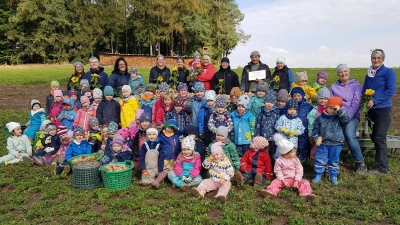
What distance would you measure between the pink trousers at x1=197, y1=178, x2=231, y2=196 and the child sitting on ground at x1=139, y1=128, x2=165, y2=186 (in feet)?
3.33

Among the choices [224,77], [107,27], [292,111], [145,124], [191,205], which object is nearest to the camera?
[191,205]

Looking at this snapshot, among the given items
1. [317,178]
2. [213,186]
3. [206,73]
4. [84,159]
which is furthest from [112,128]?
[317,178]

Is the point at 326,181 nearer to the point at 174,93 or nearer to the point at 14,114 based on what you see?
the point at 174,93

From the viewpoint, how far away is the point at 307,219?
4.60m

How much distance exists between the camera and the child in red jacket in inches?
235

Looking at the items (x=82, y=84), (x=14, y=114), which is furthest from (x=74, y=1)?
(x=82, y=84)

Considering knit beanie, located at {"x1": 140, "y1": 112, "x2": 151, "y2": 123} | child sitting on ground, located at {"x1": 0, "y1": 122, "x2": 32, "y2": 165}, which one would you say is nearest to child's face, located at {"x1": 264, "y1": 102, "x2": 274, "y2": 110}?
knit beanie, located at {"x1": 140, "y1": 112, "x2": 151, "y2": 123}

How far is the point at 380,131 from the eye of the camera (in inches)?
245

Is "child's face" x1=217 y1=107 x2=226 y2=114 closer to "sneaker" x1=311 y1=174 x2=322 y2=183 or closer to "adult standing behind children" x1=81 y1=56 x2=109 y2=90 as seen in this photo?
"sneaker" x1=311 y1=174 x2=322 y2=183

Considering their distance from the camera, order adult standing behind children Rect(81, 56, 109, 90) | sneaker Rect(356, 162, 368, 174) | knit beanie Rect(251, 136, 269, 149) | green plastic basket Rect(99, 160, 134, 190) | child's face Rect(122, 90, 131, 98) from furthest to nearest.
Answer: adult standing behind children Rect(81, 56, 109, 90) → child's face Rect(122, 90, 131, 98) → sneaker Rect(356, 162, 368, 174) → knit beanie Rect(251, 136, 269, 149) → green plastic basket Rect(99, 160, 134, 190)

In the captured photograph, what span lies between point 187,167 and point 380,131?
3736 millimetres

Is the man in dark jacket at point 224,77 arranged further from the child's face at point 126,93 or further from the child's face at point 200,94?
the child's face at point 126,93

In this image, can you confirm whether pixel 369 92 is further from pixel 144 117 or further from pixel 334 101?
pixel 144 117

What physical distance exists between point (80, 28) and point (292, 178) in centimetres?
5144
